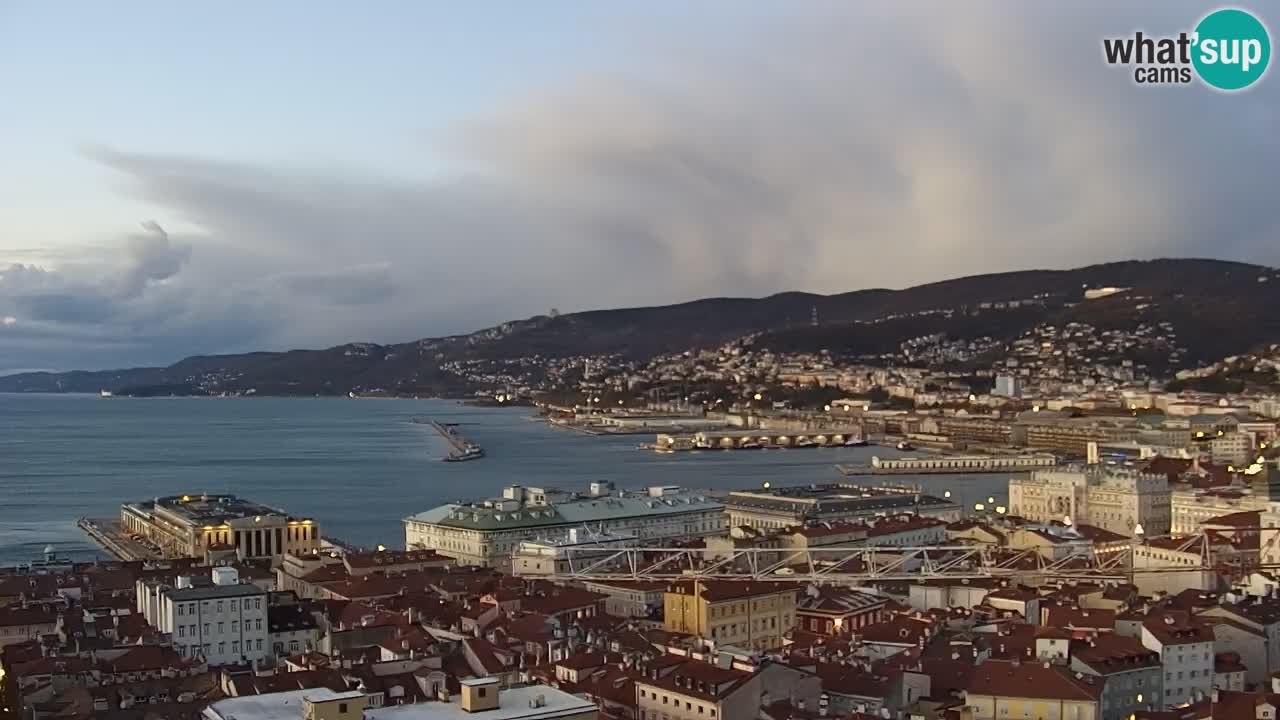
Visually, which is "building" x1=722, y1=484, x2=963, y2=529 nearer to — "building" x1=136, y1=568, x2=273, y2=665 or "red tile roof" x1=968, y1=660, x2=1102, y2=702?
"building" x1=136, y1=568, x2=273, y2=665

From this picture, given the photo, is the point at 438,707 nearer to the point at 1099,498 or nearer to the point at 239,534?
the point at 239,534

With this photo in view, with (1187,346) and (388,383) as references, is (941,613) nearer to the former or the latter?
(1187,346)

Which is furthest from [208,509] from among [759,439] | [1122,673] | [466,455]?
[759,439]

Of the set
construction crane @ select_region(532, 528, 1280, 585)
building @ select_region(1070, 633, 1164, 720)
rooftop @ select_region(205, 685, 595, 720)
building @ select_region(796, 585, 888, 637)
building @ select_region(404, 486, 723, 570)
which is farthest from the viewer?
building @ select_region(404, 486, 723, 570)

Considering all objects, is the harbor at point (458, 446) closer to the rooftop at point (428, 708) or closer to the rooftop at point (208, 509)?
the rooftop at point (208, 509)

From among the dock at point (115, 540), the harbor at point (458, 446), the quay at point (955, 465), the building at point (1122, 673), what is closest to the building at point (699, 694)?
the building at point (1122, 673)

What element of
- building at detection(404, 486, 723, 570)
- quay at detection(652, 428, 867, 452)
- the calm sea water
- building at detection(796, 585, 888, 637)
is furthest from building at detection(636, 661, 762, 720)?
quay at detection(652, 428, 867, 452)
